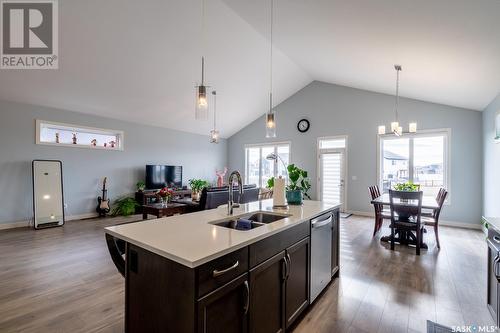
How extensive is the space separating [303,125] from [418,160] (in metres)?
3.22

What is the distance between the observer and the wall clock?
746 cm

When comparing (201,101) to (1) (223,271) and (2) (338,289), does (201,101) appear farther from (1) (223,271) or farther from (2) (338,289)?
(2) (338,289)

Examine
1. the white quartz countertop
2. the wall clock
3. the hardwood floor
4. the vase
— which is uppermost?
the wall clock

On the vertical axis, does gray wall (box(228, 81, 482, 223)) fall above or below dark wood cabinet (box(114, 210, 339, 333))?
above

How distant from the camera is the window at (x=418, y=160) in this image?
5527mm

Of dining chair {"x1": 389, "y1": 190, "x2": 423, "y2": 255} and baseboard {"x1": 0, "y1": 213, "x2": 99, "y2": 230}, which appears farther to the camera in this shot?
baseboard {"x1": 0, "y1": 213, "x2": 99, "y2": 230}

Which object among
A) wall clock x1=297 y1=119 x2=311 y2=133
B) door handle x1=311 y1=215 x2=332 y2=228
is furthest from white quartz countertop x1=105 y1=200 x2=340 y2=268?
wall clock x1=297 y1=119 x2=311 y2=133

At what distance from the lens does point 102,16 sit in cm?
350

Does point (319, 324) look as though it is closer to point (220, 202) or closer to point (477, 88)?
point (220, 202)

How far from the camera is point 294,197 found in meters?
2.69

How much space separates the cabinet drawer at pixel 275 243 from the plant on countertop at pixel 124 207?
5479 mm

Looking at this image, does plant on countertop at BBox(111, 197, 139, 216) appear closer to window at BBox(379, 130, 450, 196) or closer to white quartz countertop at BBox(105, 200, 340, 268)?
white quartz countertop at BBox(105, 200, 340, 268)

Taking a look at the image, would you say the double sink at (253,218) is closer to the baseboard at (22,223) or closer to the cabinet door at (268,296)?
the cabinet door at (268,296)

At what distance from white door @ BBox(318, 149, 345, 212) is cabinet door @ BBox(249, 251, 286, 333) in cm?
560
